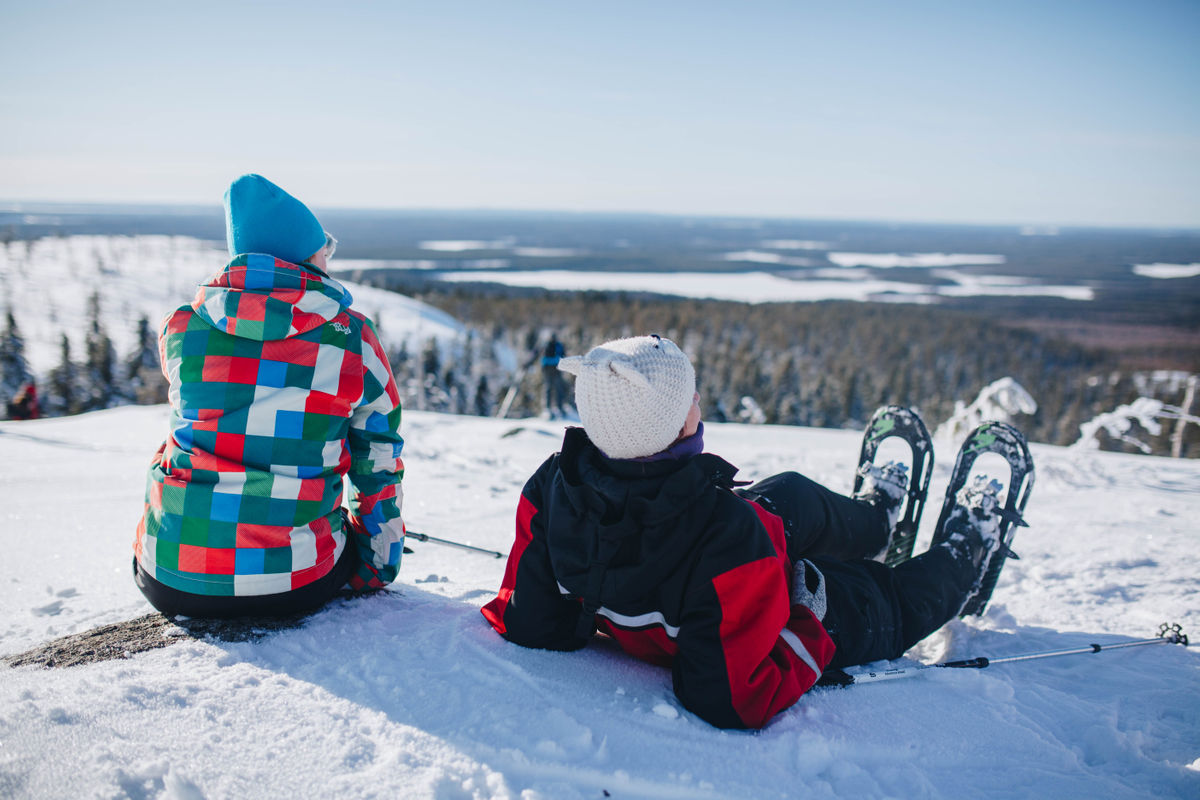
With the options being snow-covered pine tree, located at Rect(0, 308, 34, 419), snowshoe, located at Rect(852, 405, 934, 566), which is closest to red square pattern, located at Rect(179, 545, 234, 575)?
snowshoe, located at Rect(852, 405, 934, 566)

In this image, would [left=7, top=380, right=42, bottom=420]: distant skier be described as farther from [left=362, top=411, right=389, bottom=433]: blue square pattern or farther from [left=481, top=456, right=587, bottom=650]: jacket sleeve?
[left=481, top=456, right=587, bottom=650]: jacket sleeve

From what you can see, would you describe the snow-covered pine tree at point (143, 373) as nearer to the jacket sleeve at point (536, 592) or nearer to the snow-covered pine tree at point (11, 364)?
the snow-covered pine tree at point (11, 364)

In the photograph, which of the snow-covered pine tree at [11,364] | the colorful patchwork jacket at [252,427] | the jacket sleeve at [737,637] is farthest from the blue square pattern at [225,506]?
the snow-covered pine tree at [11,364]

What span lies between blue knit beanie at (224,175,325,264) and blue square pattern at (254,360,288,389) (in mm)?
374

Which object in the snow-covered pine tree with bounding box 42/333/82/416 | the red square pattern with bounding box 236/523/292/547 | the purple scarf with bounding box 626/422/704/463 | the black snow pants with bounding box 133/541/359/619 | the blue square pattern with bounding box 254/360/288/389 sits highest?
the blue square pattern with bounding box 254/360/288/389

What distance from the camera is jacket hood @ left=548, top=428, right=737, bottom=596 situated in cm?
173

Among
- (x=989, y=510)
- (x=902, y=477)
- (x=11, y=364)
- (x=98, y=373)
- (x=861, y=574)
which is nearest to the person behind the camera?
(x=861, y=574)

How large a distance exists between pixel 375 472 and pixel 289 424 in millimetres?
390

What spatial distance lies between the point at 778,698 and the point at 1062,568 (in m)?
2.90

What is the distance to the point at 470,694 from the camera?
1.87 m

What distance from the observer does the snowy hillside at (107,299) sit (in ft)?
186

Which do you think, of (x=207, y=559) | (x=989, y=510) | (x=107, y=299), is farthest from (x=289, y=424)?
(x=107, y=299)

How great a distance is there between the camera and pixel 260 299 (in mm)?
1869

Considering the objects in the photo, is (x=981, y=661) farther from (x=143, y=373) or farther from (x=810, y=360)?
(x=810, y=360)
